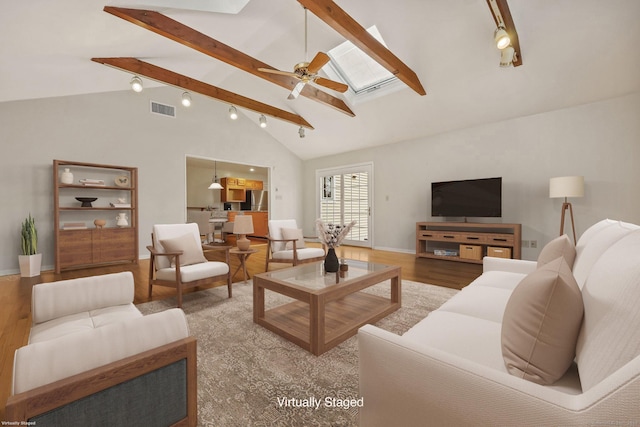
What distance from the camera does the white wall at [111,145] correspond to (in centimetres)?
418

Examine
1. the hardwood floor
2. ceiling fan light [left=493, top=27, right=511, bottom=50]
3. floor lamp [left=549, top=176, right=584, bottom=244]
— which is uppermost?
ceiling fan light [left=493, top=27, right=511, bottom=50]

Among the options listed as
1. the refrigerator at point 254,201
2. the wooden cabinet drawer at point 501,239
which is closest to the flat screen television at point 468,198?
the wooden cabinet drawer at point 501,239

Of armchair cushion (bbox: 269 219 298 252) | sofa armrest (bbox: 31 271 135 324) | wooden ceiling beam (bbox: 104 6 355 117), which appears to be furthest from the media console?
sofa armrest (bbox: 31 271 135 324)

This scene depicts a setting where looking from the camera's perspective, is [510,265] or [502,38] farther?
[502,38]

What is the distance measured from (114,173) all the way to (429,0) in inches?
235

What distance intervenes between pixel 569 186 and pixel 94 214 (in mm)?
7978

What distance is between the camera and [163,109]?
5.59 m

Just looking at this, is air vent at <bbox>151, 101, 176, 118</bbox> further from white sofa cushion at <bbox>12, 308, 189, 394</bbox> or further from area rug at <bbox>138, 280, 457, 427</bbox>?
white sofa cushion at <bbox>12, 308, 189, 394</bbox>

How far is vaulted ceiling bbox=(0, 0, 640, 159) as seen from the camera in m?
2.77

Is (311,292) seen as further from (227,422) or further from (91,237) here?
(91,237)

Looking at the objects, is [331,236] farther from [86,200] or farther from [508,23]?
[86,200]

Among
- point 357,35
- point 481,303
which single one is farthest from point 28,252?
point 481,303

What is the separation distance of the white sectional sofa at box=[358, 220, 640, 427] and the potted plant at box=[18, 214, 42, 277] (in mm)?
5442

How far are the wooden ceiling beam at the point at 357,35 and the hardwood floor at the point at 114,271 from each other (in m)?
3.07
